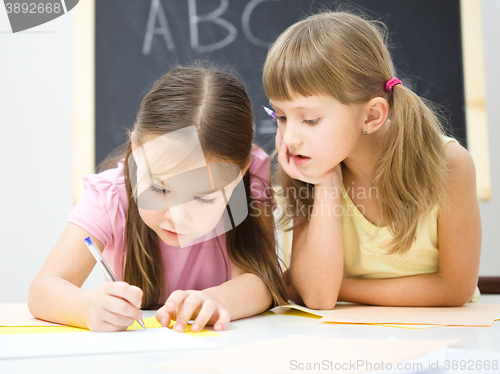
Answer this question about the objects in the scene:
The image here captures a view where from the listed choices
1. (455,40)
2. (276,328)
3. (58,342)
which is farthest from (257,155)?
(455,40)

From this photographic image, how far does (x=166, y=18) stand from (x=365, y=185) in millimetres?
1070

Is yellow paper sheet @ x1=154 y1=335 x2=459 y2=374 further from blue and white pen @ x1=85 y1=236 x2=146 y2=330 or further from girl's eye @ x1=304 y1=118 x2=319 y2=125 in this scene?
girl's eye @ x1=304 y1=118 x2=319 y2=125

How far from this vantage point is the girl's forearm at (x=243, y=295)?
0.62 meters

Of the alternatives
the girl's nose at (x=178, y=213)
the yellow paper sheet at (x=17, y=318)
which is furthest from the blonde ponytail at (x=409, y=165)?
the yellow paper sheet at (x=17, y=318)

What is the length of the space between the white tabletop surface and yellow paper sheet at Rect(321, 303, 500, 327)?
3 centimetres

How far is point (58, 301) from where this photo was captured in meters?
0.60

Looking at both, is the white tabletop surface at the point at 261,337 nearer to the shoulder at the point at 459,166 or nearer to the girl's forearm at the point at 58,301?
the girl's forearm at the point at 58,301

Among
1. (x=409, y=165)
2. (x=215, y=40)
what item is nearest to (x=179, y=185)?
(x=409, y=165)

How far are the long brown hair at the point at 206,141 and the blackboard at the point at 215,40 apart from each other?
78cm

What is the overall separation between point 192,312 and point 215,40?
4.05 ft

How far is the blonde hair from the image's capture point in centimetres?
69

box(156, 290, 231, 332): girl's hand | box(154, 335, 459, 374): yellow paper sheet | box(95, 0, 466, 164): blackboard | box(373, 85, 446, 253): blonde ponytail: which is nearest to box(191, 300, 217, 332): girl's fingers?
box(156, 290, 231, 332): girl's hand

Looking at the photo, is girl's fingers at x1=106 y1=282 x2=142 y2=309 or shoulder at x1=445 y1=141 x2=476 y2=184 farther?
shoulder at x1=445 y1=141 x2=476 y2=184

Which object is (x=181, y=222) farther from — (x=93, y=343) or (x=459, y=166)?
(x=459, y=166)
